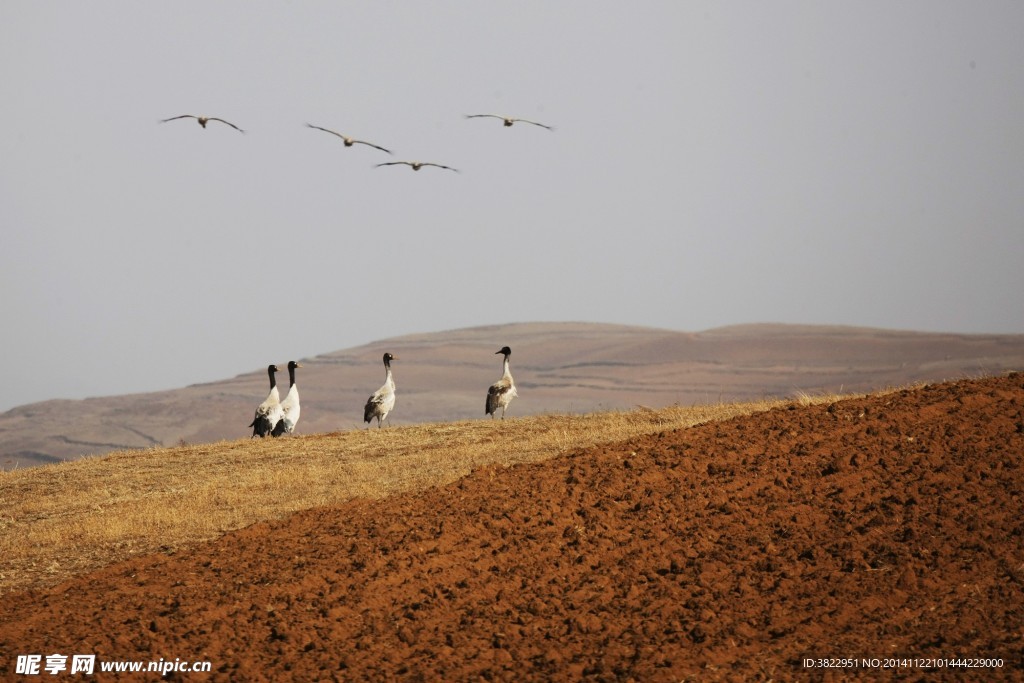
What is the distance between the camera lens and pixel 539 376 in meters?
127

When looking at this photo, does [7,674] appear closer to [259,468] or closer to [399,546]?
[399,546]

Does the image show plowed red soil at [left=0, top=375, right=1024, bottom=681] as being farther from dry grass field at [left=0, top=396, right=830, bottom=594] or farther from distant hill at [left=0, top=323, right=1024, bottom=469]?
distant hill at [left=0, top=323, right=1024, bottom=469]

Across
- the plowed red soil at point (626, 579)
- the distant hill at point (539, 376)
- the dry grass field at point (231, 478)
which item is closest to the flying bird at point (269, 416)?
the dry grass field at point (231, 478)

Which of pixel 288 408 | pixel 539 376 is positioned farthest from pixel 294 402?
pixel 539 376

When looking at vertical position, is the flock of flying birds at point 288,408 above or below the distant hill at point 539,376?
above

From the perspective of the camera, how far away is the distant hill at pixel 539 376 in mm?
102000

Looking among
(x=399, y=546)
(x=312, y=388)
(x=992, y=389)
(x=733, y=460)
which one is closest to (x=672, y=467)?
(x=733, y=460)

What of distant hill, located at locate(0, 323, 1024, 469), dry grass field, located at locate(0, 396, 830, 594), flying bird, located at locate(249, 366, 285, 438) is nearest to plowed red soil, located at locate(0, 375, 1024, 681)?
dry grass field, located at locate(0, 396, 830, 594)

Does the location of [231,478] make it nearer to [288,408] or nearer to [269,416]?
[269,416]

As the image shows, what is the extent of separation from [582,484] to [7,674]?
6.61 m

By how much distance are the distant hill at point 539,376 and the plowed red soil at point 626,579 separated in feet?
249

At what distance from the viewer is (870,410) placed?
52.5ft

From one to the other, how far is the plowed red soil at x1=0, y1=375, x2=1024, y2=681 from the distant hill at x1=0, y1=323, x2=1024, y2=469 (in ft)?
249

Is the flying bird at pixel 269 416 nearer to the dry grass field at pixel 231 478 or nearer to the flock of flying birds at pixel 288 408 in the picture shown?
the flock of flying birds at pixel 288 408
